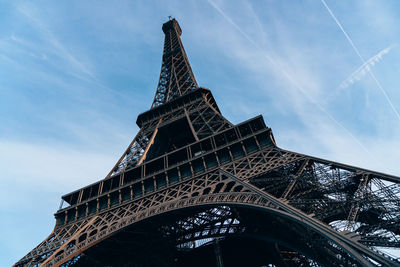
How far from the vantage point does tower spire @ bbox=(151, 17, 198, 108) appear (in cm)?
3684

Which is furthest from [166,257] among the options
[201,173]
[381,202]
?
[381,202]

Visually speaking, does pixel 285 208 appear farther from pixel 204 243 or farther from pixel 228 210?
pixel 204 243

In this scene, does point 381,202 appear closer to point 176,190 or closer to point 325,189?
point 325,189

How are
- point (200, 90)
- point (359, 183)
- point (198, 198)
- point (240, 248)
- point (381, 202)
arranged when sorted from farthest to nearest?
point (200, 90), point (240, 248), point (198, 198), point (359, 183), point (381, 202)

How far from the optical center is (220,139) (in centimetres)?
2103

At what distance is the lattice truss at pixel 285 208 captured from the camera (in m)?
10.0

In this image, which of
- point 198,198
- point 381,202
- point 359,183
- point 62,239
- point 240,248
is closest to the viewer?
point 381,202

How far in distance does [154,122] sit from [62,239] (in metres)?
15.9

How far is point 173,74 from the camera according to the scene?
135 ft

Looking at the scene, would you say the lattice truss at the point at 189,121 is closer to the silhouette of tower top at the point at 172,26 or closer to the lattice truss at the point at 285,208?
the lattice truss at the point at 285,208

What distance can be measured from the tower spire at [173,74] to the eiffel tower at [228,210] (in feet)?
35.7

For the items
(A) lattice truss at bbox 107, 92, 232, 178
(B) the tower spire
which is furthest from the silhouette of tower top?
A: (A) lattice truss at bbox 107, 92, 232, 178

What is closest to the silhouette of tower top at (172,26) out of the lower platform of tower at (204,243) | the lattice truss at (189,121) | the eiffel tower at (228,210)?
the lattice truss at (189,121)

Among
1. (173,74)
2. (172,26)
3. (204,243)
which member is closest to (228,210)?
(204,243)
